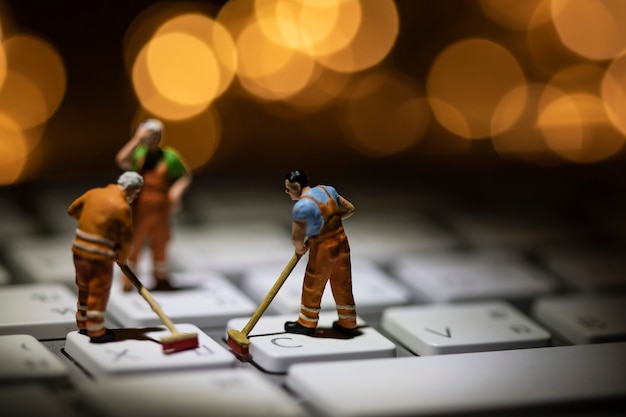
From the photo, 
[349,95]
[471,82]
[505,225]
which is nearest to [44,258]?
[505,225]

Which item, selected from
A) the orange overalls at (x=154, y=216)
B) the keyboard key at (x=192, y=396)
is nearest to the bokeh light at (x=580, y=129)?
the orange overalls at (x=154, y=216)

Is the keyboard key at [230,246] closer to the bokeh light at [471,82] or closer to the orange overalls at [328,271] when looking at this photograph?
the orange overalls at [328,271]

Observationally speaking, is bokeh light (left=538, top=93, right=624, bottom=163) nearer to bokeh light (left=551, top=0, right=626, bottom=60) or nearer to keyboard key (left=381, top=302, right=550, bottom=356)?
bokeh light (left=551, top=0, right=626, bottom=60)

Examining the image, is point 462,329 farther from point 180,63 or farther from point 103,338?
point 180,63

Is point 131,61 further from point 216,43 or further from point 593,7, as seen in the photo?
point 593,7

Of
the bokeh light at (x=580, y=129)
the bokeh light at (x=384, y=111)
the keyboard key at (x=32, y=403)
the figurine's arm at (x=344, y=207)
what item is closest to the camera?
the keyboard key at (x=32, y=403)

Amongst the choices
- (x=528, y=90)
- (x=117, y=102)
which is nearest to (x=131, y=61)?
(x=117, y=102)
